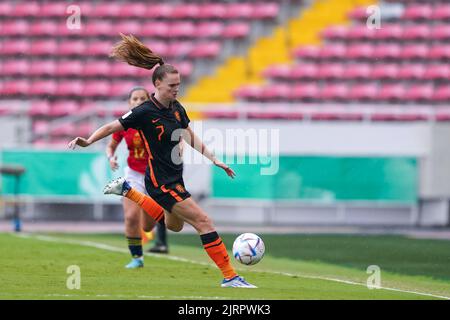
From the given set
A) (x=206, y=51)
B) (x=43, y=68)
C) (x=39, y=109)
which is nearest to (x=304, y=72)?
(x=206, y=51)

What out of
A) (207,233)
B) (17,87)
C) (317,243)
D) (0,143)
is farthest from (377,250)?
(17,87)

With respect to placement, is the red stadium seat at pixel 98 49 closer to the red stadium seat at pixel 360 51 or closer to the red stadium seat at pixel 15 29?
the red stadium seat at pixel 15 29

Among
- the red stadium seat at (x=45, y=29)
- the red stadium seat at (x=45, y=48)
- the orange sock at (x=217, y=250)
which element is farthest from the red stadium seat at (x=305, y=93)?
the orange sock at (x=217, y=250)

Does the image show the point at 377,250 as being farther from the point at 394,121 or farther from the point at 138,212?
the point at 394,121

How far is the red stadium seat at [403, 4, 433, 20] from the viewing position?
26359 mm

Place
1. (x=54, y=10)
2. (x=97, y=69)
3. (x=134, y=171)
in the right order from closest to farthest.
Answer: (x=134, y=171) → (x=97, y=69) → (x=54, y=10)

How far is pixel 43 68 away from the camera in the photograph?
1077 inches

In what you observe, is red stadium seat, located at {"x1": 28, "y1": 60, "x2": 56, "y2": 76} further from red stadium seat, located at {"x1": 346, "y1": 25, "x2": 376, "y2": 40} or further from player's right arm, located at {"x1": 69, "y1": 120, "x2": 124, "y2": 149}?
player's right arm, located at {"x1": 69, "y1": 120, "x2": 124, "y2": 149}

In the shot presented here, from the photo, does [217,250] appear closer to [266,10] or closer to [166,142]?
[166,142]

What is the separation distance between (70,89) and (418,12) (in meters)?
8.90

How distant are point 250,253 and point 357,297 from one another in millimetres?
1402

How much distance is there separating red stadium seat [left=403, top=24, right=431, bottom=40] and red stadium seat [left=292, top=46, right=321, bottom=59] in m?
2.18

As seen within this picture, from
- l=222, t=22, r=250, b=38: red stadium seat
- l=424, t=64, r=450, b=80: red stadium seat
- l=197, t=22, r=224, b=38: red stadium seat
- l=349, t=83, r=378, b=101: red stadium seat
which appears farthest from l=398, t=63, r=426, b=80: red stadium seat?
l=197, t=22, r=224, b=38: red stadium seat

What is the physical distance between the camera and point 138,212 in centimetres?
1224
